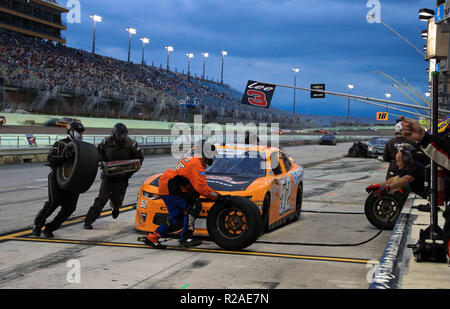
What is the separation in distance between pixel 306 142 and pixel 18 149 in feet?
147

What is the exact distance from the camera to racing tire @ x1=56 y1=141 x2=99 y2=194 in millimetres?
8102

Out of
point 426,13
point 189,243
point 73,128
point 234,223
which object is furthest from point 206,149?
point 426,13

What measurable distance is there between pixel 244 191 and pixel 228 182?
1.77 feet

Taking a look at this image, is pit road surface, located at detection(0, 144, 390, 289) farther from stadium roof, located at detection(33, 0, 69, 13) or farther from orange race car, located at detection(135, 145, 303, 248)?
stadium roof, located at detection(33, 0, 69, 13)

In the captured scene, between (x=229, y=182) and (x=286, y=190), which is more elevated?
(x=229, y=182)

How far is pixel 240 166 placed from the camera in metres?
9.50

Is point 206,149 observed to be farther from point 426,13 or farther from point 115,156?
point 426,13

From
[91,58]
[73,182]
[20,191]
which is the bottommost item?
[20,191]

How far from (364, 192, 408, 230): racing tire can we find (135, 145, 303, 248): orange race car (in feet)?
4.55

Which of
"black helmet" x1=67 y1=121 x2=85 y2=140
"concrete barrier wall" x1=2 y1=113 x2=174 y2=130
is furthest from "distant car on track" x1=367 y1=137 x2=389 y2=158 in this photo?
"black helmet" x1=67 y1=121 x2=85 y2=140

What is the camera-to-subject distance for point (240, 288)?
215 inches

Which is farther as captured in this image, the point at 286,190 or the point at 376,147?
the point at 376,147
